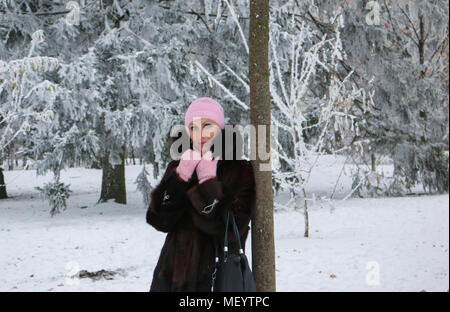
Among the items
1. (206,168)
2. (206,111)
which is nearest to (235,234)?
(206,168)

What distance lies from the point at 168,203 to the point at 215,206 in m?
0.27

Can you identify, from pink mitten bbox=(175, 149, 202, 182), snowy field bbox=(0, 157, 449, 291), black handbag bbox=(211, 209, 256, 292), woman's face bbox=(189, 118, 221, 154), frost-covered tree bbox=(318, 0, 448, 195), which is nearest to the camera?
black handbag bbox=(211, 209, 256, 292)

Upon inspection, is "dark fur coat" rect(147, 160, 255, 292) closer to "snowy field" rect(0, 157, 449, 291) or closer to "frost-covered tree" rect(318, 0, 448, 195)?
"snowy field" rect(0, 157, 449, 291)

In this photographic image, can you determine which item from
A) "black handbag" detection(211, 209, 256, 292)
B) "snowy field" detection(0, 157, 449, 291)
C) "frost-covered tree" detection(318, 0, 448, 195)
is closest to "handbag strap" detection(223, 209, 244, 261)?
"black handbag" detection(211, 209, 256, 292)

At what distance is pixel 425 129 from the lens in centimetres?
1317

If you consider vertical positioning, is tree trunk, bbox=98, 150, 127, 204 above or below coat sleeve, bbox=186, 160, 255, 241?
→ below

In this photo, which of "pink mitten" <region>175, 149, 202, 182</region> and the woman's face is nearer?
"pink mitten" <region>175, 149, 202, 182</region>

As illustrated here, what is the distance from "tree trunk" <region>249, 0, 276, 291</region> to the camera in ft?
8.20

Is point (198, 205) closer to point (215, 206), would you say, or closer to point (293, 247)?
point (215, 206)

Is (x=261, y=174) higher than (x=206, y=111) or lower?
lower

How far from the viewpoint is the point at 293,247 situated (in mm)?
7039
